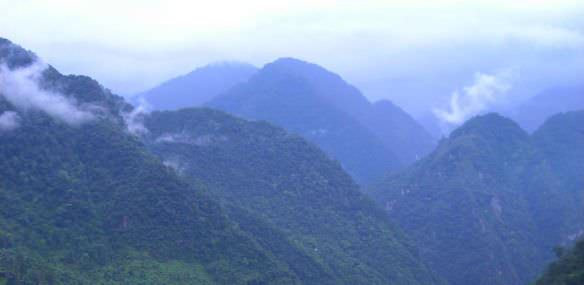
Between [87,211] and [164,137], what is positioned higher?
[164,137]

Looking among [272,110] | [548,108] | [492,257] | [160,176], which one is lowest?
[492,257]

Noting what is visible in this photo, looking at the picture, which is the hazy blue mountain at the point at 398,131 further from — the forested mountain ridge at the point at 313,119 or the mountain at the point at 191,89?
the mountain at the point at 191,89

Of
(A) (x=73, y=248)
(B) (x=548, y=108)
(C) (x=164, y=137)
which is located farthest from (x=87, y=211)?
(B) (x=548, y=108)

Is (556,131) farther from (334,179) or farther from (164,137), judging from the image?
(164,137)

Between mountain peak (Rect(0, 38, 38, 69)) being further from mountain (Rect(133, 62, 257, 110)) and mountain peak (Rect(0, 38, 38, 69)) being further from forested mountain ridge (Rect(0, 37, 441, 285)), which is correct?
mountain (Rect(133, 62, 257, 110))

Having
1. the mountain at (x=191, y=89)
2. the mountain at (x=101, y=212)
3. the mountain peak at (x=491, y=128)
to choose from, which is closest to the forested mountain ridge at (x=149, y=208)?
the mountain at (x=101, y=212)

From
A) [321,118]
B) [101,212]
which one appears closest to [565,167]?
[321,118]

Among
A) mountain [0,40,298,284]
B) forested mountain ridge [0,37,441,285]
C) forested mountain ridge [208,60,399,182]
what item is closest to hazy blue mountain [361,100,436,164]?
forested mountain ridge [208,60,399,182]
